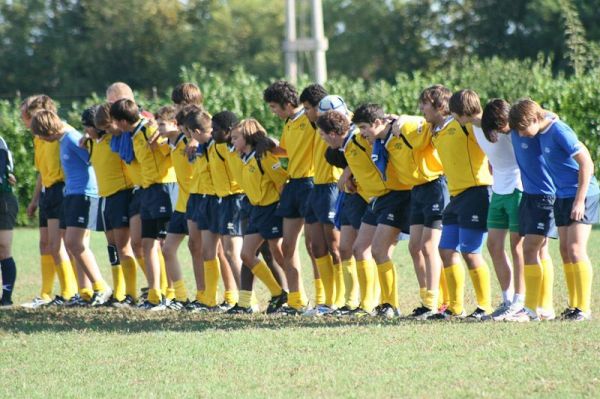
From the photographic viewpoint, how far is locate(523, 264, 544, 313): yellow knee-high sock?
1002cm

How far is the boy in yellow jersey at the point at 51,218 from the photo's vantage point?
13.7m

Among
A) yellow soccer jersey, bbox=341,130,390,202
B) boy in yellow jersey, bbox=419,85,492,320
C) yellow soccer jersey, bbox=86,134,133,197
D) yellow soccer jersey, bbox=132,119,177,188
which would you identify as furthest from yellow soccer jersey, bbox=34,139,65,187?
boy in yellow jersey, bbox=419,85,492,320

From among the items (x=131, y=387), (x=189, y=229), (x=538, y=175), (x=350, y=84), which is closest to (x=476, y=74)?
(x=350, y=84)

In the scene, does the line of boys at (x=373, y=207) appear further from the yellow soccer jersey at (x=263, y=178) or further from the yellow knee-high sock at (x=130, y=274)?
the yellow knee-high sock at (x=130, y=274)

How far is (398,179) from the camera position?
11094mm

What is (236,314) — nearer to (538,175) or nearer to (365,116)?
(365,116)

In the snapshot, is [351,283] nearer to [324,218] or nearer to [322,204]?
[324,218]

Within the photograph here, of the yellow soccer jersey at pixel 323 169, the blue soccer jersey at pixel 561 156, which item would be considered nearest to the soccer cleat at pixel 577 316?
the blue soccer jersey at pixel 561 156

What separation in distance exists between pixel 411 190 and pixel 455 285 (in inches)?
39.7

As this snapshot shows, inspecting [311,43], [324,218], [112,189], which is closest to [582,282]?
[324,218]

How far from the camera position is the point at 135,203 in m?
13.0

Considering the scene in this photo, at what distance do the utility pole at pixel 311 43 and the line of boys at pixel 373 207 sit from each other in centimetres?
2198

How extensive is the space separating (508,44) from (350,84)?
24730 mm

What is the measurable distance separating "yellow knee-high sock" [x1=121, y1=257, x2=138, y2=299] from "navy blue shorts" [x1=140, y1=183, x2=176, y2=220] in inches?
25.4
